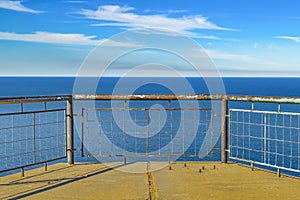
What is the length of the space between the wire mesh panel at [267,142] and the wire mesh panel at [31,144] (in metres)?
2.92

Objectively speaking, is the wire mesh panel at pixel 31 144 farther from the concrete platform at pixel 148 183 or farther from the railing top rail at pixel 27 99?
the concrete platform at pixel 148 183

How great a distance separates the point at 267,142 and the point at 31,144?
15203 millimetres

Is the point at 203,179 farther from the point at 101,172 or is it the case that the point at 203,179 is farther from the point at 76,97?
the point at 76,97

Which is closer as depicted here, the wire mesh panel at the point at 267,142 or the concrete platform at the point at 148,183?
the concrete platform at the point at 148,183

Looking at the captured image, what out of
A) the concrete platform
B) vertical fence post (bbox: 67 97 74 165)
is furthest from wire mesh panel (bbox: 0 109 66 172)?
the concrete platform

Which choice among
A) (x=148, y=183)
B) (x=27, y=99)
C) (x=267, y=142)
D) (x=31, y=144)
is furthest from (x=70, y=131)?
(x=267, y=142)

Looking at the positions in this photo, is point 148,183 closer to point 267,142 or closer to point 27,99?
point 27,99

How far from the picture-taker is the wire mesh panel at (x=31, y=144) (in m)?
4.98

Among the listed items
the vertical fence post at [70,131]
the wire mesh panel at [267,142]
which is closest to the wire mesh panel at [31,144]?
the vertical fence post at [70,131]

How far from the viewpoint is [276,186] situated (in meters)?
4.28

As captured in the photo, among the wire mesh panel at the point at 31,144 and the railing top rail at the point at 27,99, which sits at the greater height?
the railing top rail at the point at 27,99

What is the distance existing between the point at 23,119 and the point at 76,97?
22.5m

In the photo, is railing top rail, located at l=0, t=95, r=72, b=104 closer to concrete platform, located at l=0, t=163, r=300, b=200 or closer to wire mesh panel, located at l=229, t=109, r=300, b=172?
concrete platform, located at l=0, t=163, r=300, b=200

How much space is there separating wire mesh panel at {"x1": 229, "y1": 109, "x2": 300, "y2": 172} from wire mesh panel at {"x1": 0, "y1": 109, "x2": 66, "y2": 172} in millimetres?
2923
